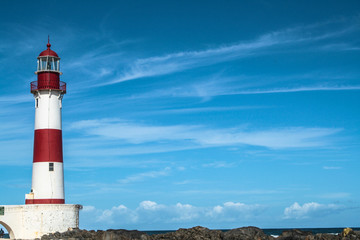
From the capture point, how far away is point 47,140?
103 ft

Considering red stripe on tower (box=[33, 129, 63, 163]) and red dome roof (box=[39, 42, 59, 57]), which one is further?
red dome roof (box=[39, 42, 59, 57])

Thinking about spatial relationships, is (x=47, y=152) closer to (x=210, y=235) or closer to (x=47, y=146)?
(x=47, y=146)

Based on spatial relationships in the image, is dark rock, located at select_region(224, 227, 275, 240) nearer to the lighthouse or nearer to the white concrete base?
the lighthouse

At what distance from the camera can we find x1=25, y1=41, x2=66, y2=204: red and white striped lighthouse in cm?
3125

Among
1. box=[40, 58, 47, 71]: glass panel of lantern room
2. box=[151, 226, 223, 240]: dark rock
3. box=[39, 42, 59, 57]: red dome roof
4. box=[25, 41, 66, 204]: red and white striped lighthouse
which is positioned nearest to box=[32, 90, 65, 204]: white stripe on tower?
box=[25, 41, 66, 204]: red and white striped lighthouse

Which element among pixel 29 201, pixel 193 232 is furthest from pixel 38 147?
pixel 193 232

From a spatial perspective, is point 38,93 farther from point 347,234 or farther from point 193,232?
point 347,234

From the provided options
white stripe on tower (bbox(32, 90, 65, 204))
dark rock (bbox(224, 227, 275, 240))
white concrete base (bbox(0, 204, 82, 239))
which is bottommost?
dark rock (bbox(224, 227, 275, 240))

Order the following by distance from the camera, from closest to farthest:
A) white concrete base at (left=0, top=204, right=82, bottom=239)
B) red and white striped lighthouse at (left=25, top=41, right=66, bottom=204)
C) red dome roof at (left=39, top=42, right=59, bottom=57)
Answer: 1. white concrete base at (left=0, top=204, right=82, bottom=239)
2. red and white striped lighthouse at (left=25, top=41, right=66, bottom=204)
3. red dome roof at (left=39, top=42, right=59, bottom=57)

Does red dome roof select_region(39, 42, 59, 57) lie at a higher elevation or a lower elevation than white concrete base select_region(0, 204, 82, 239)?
higher

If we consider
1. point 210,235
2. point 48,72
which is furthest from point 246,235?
point 48,72

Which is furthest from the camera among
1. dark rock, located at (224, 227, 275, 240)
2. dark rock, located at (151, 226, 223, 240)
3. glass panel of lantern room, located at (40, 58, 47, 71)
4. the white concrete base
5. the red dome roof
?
the red dome roof

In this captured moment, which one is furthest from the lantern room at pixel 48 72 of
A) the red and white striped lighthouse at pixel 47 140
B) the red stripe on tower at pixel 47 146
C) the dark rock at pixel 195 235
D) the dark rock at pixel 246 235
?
the dark rock at pixel 246 235

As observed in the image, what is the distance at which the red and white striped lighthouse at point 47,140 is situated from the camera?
103 ft
